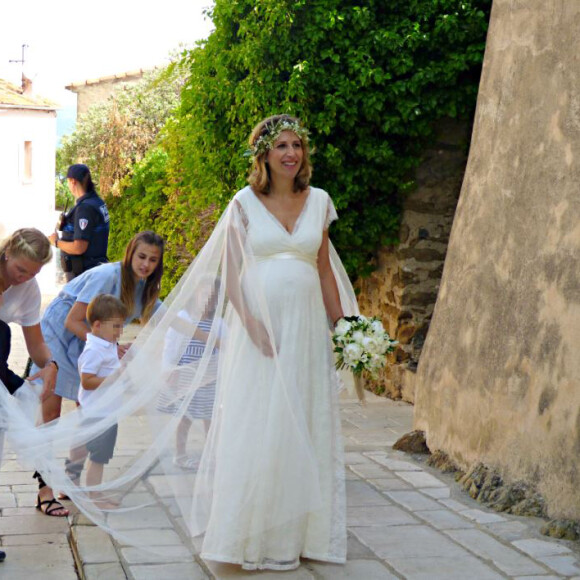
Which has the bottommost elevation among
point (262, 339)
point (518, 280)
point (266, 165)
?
point (262, 339)

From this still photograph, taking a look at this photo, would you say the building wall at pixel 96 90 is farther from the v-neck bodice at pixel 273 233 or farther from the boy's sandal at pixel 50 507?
the v-neck bodice at pixel 273 233

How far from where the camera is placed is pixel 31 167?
3450 cm

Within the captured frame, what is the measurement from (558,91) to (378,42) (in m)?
3.21

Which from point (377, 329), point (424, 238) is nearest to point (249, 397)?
point (377, 329)

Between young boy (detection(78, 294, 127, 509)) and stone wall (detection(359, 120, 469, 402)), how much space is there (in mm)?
4472

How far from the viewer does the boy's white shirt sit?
5230mm

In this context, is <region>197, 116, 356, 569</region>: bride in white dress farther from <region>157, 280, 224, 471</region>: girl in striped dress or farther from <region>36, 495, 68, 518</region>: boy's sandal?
<region>36, 495, 68, 518</region>: boy's sandal

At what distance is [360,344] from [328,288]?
37cm

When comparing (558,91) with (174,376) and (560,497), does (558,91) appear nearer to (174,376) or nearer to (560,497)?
(560,497)

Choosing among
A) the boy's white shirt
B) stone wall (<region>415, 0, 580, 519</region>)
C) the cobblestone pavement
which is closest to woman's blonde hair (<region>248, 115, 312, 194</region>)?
the boy's white shirt

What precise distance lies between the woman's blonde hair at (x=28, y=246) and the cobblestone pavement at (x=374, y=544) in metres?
1.41

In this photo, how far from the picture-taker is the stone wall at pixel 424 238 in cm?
942

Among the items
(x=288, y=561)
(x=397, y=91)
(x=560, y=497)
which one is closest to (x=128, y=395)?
(x=288, y=561)

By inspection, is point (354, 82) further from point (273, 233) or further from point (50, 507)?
point (50, 507)
